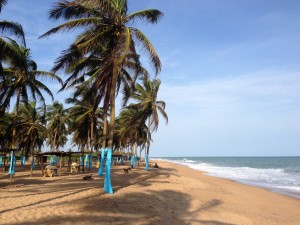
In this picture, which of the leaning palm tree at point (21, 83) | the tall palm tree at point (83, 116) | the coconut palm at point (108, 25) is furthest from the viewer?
the tall palm tree at point (83, 116)

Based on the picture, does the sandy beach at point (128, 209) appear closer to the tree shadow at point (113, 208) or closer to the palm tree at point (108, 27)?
the tree shadow at point (113, 208)

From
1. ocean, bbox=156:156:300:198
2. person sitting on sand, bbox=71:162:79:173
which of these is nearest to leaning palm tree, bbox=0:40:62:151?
person sitting on sand, bbox=71:162:79:173

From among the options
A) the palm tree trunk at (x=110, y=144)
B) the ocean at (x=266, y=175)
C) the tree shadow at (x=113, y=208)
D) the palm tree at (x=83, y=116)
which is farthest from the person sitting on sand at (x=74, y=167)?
the ocean at (x=266, y=175)

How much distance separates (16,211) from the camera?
9289 millimetres

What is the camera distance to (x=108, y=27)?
13859 millimetres

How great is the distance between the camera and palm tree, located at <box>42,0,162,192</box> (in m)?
12.9

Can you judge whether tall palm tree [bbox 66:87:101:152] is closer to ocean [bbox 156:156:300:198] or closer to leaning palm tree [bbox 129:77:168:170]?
leaning palm tree [bbox 129:77:168:170]

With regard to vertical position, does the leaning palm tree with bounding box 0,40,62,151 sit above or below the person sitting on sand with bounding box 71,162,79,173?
above

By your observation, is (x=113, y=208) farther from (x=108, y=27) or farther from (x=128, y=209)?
(x=108, y=27)

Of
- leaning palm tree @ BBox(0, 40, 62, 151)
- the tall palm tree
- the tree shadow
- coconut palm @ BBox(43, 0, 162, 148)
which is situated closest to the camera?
the tree shadow

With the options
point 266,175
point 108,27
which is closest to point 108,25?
point 108,27

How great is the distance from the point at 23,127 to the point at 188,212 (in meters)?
17.5

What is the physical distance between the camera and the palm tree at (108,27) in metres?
12.9

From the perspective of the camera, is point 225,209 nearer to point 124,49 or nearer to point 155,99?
point 124,49
